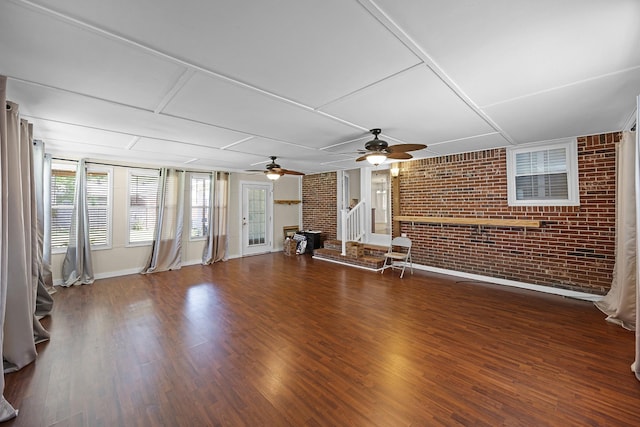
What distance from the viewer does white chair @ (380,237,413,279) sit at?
17.3ft

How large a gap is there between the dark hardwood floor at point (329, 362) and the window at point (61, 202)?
1.35 m

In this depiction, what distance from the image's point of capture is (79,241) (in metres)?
4.68

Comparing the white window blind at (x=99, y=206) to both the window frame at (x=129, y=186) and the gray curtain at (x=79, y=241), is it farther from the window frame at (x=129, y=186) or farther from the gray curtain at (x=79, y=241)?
the window frame at (x=129, y=186)

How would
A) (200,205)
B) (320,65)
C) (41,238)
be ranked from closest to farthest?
1. (320,65)
2. (41,238)
3. (200,205)

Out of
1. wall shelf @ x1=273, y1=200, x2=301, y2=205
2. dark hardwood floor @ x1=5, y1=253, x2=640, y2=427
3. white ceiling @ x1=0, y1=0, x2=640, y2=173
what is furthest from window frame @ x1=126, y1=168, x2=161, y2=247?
wall shelf @ x1=273, y1=200, x2=301, y2=205

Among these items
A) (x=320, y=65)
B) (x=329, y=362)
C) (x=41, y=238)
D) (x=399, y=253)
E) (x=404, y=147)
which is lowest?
(x=329, y=362)

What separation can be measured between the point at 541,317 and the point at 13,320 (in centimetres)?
561

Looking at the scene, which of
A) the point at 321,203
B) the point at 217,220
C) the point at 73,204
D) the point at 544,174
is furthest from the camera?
the point at 321,203

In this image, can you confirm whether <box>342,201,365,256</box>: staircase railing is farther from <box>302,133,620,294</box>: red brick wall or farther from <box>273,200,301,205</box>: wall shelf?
<box>273,200,301,205</box>: wall shelf

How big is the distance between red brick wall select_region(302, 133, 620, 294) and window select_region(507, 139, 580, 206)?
0.09 m

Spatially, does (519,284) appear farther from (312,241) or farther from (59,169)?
(59,169)

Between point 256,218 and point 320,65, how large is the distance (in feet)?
20.6

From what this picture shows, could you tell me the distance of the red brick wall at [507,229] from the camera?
12.1 ft

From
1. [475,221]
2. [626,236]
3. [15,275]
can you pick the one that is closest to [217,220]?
[15,275]
